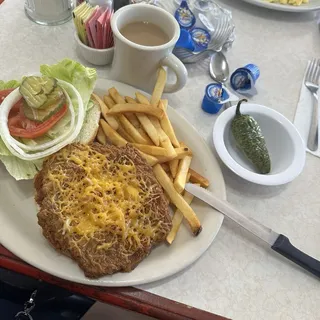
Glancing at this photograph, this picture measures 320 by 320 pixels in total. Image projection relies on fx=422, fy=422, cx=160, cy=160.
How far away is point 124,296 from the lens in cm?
99

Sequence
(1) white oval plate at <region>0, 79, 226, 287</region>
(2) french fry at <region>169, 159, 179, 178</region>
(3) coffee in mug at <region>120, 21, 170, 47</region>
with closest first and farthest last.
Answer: (1) white oval plate at <region>0, 79, 226, 287</region> < (2) french fry at <region>169, 159, 179, 178</region> < (3) coffee in mug at <region>120, 21, 170, 47</region>

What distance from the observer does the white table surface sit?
1.06 m

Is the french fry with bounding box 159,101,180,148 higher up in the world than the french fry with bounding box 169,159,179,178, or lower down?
higher up

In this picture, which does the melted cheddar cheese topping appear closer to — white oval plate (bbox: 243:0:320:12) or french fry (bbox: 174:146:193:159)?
french fry (bbox: 174:146:193:159)

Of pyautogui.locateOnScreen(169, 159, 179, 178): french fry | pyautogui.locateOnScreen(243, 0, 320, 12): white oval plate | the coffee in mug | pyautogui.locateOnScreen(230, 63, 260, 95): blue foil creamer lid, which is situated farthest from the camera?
pyautogui.locateOnScreen(243, 0, 320, 12): white oval plate

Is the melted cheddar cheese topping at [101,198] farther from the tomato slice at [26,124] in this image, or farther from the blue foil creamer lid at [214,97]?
the blue foil creamer lid at [214,97]

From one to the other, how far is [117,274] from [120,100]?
52cm

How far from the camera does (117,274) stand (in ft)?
3.23

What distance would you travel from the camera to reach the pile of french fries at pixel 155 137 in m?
1.13

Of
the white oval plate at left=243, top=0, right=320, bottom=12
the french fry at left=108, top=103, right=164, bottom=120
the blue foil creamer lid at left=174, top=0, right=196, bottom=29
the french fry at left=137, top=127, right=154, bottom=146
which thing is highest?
the white oval plate at left=243, top=0, right=320, bottom=12

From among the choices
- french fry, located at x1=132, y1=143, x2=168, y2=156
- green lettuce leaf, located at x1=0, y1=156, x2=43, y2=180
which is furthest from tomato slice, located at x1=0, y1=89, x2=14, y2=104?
french fry, located at x1=132, y1=143, x2=168, y2=156

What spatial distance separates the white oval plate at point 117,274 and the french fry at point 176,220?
1.0 inches

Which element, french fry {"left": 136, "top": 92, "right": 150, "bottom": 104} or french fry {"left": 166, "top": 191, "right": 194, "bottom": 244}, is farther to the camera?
french fry {"left": 136, "top": 92, "right": 150, "bottom": 104}

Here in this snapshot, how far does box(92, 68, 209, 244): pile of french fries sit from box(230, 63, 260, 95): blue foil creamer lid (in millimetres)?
329
